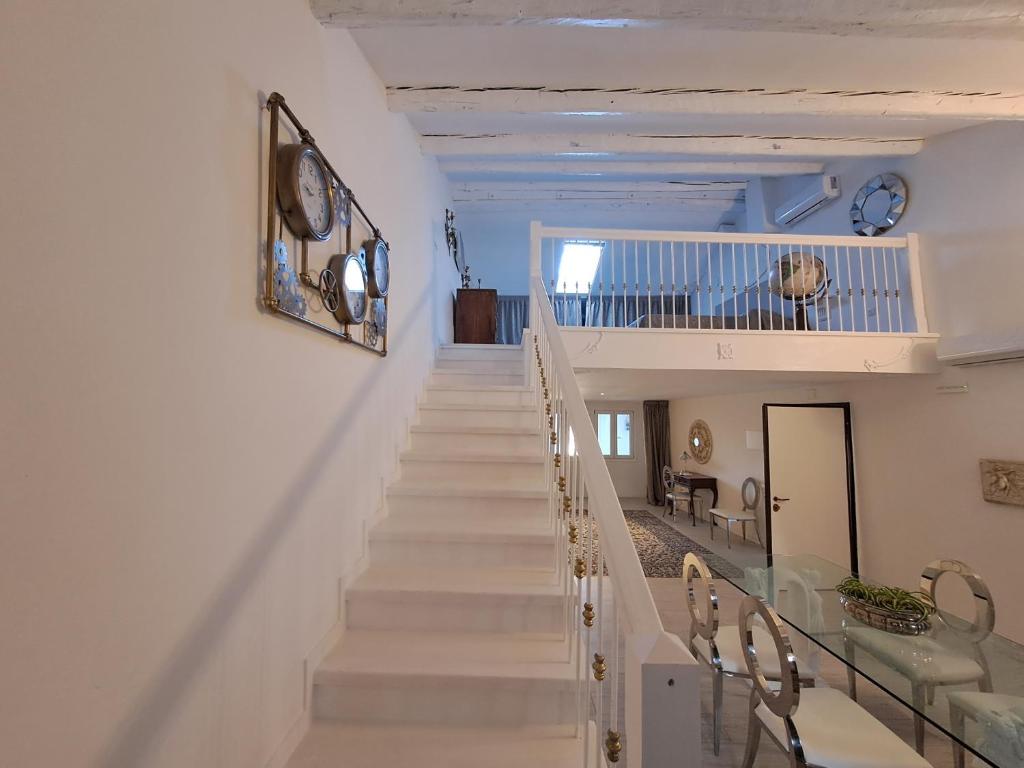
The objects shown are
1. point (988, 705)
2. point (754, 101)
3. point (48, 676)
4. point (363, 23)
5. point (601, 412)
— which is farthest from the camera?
point (601, 412)

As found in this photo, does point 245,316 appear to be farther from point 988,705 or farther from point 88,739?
point 988,705

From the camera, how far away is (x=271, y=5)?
1.47 metres

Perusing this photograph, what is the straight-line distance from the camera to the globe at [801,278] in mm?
3863

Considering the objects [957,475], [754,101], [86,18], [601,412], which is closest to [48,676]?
[86,18]

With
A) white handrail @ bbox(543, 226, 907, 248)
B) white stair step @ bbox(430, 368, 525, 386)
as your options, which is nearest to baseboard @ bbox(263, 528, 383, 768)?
white stair step @ bbox(430, 368, 525, 386)

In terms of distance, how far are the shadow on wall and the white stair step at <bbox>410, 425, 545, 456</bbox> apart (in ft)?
4.28

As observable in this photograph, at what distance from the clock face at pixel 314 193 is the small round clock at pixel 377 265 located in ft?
1.77

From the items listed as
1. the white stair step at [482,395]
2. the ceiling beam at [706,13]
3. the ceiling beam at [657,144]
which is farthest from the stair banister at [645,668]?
the ceiling beam at [657,144]

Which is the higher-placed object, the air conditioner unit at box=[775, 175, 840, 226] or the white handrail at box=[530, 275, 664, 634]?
the air conditioner unit at box=[775, 175, 840, 226]

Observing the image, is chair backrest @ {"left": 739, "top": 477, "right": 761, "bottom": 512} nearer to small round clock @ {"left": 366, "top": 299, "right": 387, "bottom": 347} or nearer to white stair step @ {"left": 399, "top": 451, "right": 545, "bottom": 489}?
white stair step @ {"left": 399, "top": 451, "right": 545, "bottom": 489}

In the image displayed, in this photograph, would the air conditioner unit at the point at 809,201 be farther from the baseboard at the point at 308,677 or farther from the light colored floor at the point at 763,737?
the baseboard at the point at 308,677

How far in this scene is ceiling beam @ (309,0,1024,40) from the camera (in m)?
1.73

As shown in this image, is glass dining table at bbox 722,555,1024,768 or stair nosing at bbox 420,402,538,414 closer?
glass dining table at bbox 722,555,1024,768

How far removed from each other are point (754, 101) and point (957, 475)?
3.20 meters
